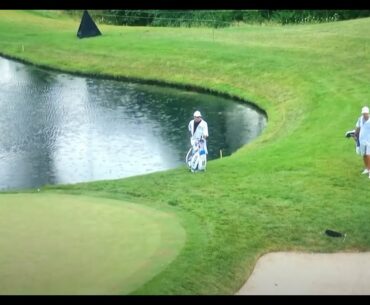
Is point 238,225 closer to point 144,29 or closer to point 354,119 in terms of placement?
point 354,119

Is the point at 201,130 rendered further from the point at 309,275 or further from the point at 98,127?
the point at 98,127

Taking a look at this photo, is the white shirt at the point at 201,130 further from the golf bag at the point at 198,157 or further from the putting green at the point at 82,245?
the putting green at the point at 82,245

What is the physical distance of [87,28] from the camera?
150 ft

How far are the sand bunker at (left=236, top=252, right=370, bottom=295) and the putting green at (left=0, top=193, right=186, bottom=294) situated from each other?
1.48m

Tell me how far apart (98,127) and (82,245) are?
16199mm

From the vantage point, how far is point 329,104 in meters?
27.1

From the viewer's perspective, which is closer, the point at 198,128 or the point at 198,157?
the point at 198,128

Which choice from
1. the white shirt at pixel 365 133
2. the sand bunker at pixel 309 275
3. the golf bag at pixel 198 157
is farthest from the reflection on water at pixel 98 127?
the sand bunker at pixel 309 275

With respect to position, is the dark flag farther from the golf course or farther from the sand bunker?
the sand bunker

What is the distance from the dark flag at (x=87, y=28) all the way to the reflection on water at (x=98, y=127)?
664 centimetres

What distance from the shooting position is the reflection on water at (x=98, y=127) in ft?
75.0

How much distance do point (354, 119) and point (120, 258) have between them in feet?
45.9

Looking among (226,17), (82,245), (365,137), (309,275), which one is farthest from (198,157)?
(226,17)
